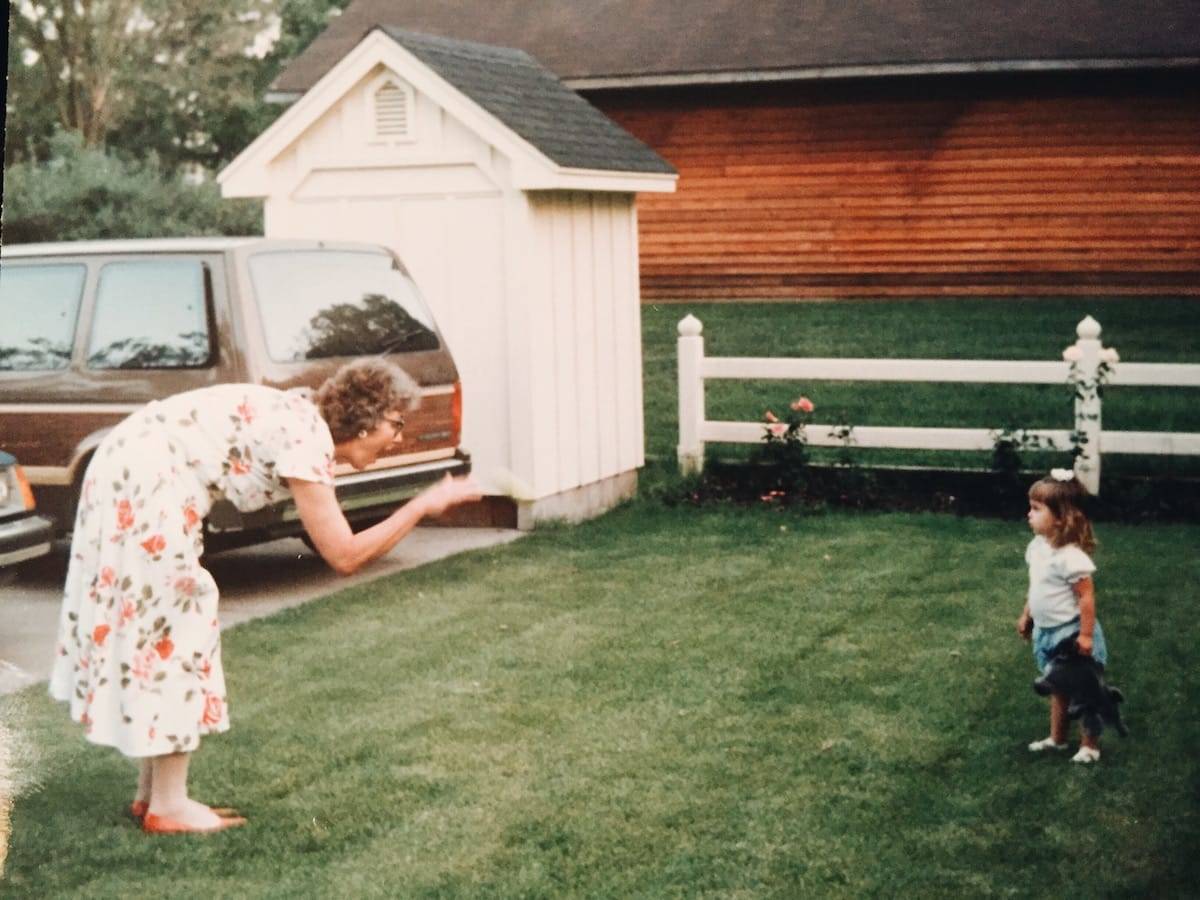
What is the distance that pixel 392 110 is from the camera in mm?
10250

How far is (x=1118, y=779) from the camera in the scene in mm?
5387

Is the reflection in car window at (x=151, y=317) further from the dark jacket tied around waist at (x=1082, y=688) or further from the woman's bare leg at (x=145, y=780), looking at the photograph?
the dark jacket tied around waist at (x=1082, y=688)

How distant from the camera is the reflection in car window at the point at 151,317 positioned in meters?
8.23

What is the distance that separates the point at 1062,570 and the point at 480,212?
17.9 feet

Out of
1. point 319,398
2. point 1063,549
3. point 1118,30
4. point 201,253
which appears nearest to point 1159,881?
point 1063,549

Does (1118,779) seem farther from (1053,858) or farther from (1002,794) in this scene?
(1053,858)

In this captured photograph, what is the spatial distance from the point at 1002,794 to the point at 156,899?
2.58m

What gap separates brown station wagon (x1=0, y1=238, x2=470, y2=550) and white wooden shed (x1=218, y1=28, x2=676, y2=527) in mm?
1269

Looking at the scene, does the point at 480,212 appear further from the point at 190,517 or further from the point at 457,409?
the point at 190,517

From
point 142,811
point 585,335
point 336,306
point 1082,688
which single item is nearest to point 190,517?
point 142,811

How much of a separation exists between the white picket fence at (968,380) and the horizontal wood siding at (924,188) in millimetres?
9577

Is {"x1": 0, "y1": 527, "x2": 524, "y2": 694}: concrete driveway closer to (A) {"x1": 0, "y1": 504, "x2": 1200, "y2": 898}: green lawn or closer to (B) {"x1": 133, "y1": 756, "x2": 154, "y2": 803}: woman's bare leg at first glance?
(A) {"x1": 0, "y1": 504, "x2": 1200, "y2": 898}: green lawn

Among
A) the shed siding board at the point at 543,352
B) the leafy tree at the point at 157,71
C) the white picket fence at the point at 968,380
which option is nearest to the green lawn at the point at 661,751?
the shed siding board at the point at 543,352

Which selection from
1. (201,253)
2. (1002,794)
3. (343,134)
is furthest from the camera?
(343,134)
